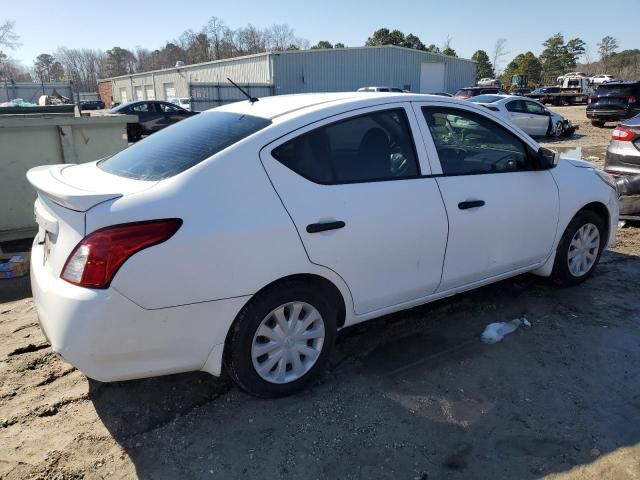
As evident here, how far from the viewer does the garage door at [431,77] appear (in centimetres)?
4422

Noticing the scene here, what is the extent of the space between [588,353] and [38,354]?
3716mm

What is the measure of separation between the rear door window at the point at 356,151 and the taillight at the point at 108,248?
79 centimetres

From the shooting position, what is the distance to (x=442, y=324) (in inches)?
154

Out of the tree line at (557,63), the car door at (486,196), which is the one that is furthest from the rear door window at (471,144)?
the tree line at (557,63)

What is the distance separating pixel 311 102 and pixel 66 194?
59.5 inches

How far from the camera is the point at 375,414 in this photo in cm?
284

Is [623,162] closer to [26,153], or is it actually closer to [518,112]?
[26,153]

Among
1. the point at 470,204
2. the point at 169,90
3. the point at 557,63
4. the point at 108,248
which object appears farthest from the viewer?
the point at 557,63

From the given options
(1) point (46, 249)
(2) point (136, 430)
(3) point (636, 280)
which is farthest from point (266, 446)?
(3) point (636, 280)

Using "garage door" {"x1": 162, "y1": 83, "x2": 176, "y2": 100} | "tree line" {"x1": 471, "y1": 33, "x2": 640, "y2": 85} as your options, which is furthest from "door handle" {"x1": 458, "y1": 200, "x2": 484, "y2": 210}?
"tree line" {"x1": 471, "y1": 33, "x2": 640, "y2": 85}

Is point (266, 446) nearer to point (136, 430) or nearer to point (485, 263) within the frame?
point (136, 430)

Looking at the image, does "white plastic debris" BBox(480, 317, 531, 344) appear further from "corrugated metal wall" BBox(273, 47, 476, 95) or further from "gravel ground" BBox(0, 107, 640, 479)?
"corrugated metal wall" BBox(273, 47, 476, 95)

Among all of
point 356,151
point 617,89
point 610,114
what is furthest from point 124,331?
point 617,89

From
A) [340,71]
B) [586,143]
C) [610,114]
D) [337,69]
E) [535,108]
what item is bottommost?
[586,143]
